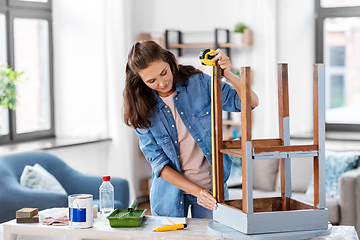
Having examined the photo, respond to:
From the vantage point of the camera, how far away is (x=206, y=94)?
1.96m

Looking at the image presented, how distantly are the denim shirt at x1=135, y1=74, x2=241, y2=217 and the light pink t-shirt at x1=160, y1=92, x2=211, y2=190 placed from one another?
0.07ft

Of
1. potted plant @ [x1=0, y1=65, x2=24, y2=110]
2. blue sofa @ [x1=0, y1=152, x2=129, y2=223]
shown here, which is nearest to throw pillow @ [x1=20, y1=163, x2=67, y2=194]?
blue sofa @ [x1=0, y1=152, x2=129, y2=223]

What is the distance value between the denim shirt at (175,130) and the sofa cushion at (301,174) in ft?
7.02

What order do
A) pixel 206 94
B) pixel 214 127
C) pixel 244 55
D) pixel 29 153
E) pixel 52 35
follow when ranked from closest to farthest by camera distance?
1. pixel 214 127
2. pixel 206 94
3. pixel 29 153
4. pixel 52 35
5. pixel 244 55

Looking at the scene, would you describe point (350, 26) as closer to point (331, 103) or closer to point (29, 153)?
point (331, 103)

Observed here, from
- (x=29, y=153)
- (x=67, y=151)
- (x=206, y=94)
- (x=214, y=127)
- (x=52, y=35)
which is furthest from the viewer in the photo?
(x=52, y=35)

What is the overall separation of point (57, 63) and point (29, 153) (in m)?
1.38

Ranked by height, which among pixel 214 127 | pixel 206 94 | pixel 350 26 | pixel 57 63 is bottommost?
pixel 214 127

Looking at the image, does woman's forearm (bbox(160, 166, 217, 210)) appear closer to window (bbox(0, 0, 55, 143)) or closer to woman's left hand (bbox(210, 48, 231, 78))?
woman's left hand (bbox(210, 48, 231, 78))

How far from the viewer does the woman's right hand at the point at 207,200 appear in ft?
5.49

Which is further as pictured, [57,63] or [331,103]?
[331,103]

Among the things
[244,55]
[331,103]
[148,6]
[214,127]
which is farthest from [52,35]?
[214,127]

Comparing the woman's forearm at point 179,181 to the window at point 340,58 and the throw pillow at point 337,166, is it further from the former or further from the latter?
the window at point 340,58

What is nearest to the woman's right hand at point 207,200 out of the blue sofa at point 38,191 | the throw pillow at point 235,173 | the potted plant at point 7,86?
the blue sofa at point 38,191
